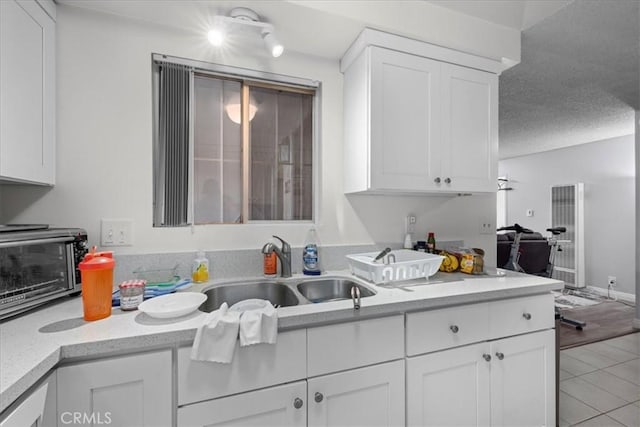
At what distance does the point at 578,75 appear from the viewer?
7.66 feet

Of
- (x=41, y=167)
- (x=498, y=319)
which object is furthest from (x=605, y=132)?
(x=41, y=167)

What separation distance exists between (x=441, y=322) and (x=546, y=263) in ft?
12.2

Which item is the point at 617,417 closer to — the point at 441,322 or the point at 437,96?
the point at 441,322

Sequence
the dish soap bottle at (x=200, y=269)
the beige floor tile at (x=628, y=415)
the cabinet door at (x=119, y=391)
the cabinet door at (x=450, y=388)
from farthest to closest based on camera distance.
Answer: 1. the beige floor tile at (x=628, y=415)
2. the dish soap bottle at (x=200, y=269)
3. the cabinet door at (x=450, y=388)
4. the cabinet door at (x=119, y=391)

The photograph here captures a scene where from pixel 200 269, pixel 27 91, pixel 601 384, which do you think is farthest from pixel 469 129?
pixel 601 384

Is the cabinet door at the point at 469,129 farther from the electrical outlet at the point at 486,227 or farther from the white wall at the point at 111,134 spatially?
the white wall at the point at 111,134

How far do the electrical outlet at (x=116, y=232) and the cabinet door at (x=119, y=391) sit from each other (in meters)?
0.70

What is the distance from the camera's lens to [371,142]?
59.1 inches

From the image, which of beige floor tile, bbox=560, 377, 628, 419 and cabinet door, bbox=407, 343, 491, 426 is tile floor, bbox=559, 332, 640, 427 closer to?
beige floor tile, bbox=560, 377, 628, 419

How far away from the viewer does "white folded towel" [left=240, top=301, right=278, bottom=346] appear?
36.1 inches

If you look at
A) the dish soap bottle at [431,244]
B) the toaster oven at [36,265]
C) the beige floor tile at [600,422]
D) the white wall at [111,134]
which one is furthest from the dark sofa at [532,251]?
the toaster oven at [36,265]

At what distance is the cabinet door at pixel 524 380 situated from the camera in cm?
136

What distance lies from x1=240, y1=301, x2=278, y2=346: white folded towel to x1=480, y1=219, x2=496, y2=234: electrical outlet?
1774 millimetres

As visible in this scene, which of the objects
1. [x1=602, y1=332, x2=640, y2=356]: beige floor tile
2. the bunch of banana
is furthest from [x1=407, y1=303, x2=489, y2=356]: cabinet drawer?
[x1=602, y1=332, x2=640, y2=356]: beige floor tile
